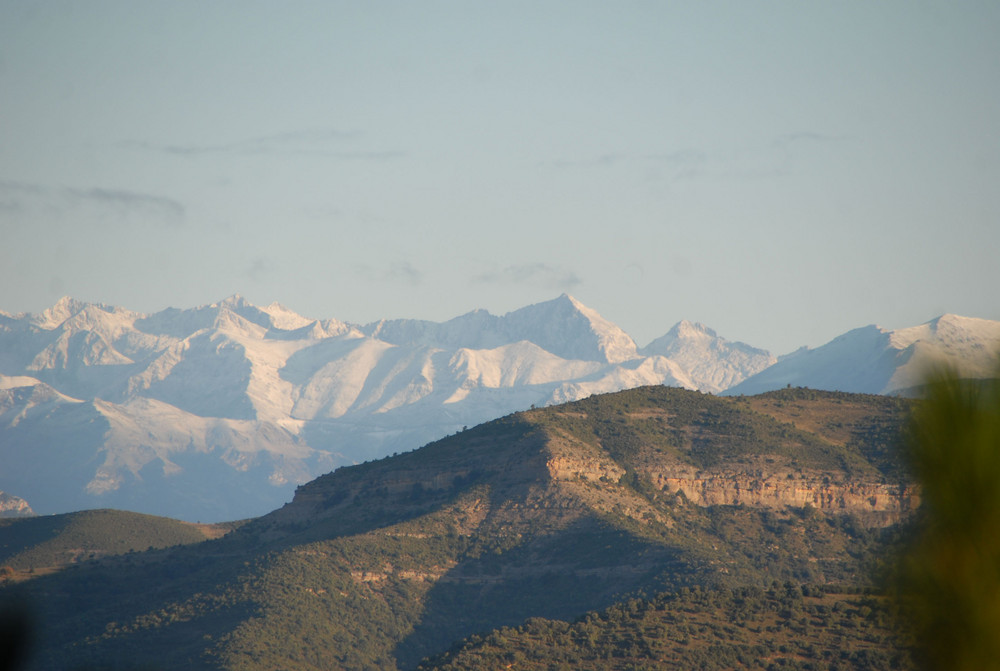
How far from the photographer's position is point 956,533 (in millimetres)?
13734

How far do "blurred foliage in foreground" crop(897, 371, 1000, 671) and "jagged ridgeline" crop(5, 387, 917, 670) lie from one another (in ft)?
287

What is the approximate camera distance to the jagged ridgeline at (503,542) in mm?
119281

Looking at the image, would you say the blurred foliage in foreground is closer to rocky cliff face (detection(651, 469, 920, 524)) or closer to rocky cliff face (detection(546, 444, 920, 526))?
rocky cliff face (detection(546, 444, 920, 526))

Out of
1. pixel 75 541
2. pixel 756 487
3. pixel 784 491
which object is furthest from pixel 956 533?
pixel 75 541

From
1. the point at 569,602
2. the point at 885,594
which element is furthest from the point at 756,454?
the point at 885,594

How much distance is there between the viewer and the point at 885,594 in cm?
1433

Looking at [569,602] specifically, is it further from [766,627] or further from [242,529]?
[242,529]

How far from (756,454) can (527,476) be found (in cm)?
2721

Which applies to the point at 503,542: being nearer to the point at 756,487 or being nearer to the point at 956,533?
the point at 756,487

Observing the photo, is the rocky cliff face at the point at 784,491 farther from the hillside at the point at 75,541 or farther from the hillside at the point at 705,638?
the hillside at the point at 75,541

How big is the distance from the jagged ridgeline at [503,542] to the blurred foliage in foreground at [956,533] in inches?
3439

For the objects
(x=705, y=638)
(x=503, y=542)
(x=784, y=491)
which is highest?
(x=705, y=638)

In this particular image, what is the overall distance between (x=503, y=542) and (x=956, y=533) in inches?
4912

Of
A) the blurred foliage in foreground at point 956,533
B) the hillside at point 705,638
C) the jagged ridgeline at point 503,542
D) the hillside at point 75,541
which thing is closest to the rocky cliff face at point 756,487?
the jagged ridgeline at point 503,542
